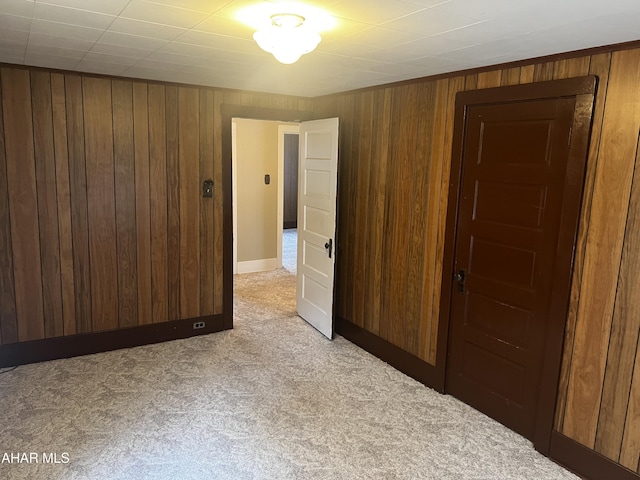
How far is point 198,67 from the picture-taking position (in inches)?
123

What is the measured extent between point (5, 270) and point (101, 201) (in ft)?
2.79

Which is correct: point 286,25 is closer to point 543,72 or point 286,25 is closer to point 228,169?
point 543,72

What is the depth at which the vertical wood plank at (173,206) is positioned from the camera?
391cm

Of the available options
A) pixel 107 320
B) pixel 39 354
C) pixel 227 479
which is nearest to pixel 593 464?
pixel 227 479

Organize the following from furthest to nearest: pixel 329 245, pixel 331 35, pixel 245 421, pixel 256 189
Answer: pixel 256 189 < pixel 329 245 < pixel 245 421 < pixel 331 35

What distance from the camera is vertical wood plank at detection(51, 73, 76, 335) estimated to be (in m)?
3.47

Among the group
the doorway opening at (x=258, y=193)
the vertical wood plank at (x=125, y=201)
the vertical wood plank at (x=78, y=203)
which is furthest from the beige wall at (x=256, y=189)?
the vertical wood plank at (x=78, y=203)

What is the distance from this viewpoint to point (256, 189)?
6602mm

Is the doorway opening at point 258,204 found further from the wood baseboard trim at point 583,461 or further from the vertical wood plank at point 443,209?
the wood baseboard trim at point 583,461

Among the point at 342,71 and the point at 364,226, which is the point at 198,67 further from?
the point at 364,226

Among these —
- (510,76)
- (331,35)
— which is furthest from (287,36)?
(510,76)

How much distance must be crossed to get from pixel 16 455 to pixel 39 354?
1278 mm

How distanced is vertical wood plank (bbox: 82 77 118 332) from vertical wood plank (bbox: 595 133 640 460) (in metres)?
3.58

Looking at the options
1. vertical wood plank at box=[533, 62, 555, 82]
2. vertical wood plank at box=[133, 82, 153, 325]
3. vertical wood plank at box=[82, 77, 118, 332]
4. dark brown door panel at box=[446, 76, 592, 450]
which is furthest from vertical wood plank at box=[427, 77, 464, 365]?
vertical wood plank at box=[82, 77, 118, 332]
